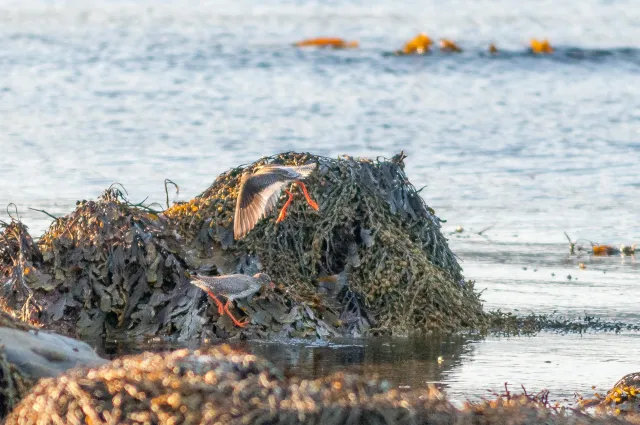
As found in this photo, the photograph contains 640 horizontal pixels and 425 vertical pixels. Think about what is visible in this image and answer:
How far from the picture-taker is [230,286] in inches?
254

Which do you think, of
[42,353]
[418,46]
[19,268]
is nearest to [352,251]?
[19,268]

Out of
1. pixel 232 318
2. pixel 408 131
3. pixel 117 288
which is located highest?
pixel 408 131

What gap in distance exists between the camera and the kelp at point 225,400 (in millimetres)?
3545

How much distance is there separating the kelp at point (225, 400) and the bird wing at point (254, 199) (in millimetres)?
2856

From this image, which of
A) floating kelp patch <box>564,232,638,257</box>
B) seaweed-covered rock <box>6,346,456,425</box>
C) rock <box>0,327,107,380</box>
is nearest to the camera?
seaweed-covered rock <box>6,346,456,425</box>

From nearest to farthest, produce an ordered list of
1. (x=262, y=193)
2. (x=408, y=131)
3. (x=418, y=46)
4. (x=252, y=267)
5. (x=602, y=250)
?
(x=262, y=193) → (x=252, y=267) → (x=602, y=250) → (x=408, y=131) → (x=418, y=46)

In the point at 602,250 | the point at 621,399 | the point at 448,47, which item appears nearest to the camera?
the point at 621,399

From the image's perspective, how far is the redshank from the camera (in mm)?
6438

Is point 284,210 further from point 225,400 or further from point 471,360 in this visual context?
point 225,400

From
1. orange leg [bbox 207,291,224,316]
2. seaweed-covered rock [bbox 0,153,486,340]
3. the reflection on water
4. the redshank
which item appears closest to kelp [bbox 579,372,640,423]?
the reflection on water

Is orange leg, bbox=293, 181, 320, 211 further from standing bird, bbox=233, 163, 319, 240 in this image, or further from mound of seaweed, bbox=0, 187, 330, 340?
mound of seaweed, bbox=0, 187, 330, 340

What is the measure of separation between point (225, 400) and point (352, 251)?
11.6ft

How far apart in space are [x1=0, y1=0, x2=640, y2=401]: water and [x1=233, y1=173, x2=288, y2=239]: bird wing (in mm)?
648

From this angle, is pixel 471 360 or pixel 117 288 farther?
pixel 117 288
